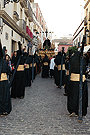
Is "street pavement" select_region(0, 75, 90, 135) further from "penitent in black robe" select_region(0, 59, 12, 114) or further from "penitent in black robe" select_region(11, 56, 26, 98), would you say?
"penitent in black robe" select_region(11, 56, 26, 98)

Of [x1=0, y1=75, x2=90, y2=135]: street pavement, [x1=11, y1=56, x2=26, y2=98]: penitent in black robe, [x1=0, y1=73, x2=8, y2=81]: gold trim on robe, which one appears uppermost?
[x1=0, y1=73, x2=8, y2=81]: gold trim on robe

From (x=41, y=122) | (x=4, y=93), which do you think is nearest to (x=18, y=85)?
(x=4, y=93)

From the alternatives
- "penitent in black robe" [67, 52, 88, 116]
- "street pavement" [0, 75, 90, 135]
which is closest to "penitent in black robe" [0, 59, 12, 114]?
"street pavement" [0, 75, 90, 135]

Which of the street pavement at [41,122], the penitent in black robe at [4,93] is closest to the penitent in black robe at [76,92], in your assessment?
the street pavement at [41,122]

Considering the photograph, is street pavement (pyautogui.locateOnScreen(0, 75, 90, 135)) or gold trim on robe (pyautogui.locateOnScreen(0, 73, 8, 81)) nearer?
street pavement (pyautogui.locateOnScreen(0, 75, 90, 135))

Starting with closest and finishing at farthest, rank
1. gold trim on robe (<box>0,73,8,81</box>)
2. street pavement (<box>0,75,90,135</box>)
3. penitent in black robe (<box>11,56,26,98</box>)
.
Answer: street pavement (<box>0,75,90,135</box>), gold trim on robe (<box>0,73,8,81</box>), penitent in black robe (<box>11,56,26,98</box>)

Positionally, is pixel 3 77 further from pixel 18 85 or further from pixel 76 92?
pixel 18 85

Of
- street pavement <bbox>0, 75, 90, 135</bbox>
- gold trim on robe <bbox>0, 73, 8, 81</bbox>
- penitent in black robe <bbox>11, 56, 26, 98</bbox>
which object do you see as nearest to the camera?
street pavement <bbox>0, 75, 90, 135</bbox>

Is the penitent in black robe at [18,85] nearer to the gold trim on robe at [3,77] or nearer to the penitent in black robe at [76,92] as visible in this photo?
the gold trim on robe at [3,77]

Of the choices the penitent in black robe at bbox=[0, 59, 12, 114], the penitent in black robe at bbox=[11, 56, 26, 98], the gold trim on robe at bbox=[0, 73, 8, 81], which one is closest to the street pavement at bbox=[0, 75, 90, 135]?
the penitent in black robe at bbox=[0, 59, 12, 114]

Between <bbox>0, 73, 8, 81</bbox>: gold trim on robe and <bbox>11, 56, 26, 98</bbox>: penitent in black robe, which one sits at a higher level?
<bbox>0, 73, 8, 81</bbox>: gold trim on robe

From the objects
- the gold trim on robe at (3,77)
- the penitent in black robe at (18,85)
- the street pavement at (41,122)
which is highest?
the gold trim on robe at (3,77)

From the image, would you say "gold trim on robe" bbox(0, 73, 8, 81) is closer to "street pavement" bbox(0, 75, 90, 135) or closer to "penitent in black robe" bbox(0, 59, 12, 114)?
"penitent in black robe" bbox(0, 59, 12, 114)

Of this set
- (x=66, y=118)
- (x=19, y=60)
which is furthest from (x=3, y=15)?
(x=66, y=118)
